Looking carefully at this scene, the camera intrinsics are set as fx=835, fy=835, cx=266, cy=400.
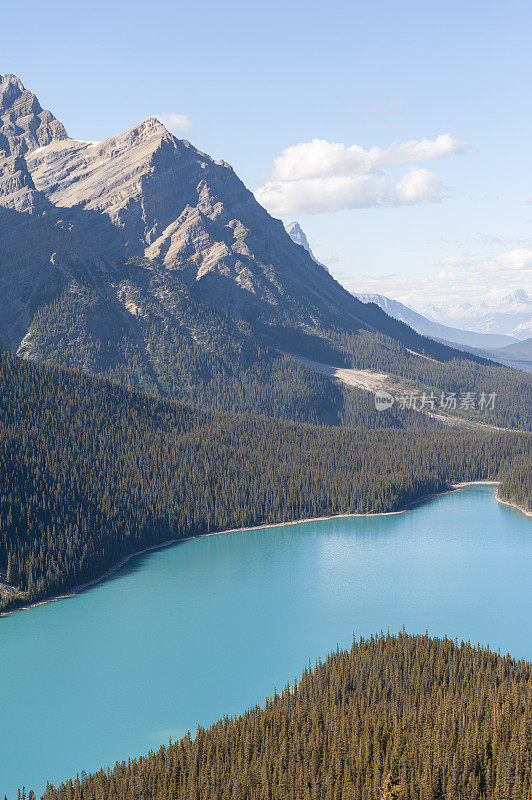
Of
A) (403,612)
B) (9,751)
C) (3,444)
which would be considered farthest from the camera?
(3,444)

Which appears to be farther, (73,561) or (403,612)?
(73,561)

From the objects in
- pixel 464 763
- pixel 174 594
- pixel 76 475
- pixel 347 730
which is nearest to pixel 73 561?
pixel 174 594

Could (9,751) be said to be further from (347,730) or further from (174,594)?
(174,594)

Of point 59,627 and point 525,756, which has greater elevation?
point 525,756

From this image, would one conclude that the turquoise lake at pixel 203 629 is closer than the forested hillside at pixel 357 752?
No

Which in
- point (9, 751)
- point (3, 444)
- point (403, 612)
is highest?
point (3, 444)
